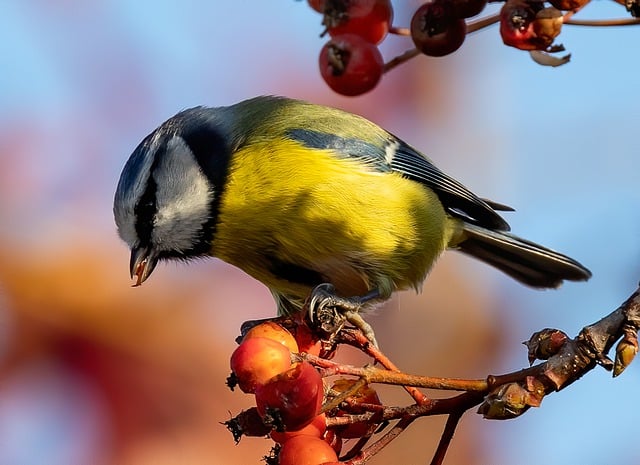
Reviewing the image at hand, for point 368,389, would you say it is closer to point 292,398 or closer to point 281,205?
point 292,398

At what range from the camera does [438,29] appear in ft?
4.74

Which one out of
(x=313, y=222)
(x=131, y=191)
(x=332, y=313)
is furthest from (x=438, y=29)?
(x=131, y=191)

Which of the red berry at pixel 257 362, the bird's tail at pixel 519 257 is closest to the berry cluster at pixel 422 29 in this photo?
the red berry at pixel 257 362

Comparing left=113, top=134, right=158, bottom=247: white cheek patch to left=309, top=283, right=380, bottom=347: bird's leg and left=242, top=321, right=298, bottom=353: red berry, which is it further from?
left=242, top=321, right=298, bottom=353: red berry

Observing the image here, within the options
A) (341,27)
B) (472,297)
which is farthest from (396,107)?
(341,27)

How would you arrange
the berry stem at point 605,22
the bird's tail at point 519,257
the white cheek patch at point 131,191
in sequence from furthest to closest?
the bird's tail at point 519,257 < the white cheek patch at point 131,191 < the berry stem at point 605,22

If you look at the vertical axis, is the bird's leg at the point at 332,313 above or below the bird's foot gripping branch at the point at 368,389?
above

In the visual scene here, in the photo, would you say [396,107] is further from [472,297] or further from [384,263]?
[384,263]

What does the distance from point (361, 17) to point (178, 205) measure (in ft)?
2.83

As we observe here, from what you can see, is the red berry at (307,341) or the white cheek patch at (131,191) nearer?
the red berry at (307,341)

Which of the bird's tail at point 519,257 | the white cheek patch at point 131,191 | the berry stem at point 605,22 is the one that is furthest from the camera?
the bird's tail at point 519,257

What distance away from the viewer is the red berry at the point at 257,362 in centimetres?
133

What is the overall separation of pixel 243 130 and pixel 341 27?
876mm

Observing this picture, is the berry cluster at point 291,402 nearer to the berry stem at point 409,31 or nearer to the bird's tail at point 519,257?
the berry stem at point 409,31
